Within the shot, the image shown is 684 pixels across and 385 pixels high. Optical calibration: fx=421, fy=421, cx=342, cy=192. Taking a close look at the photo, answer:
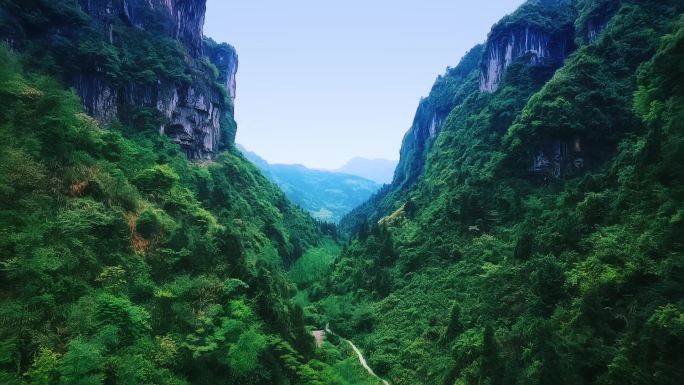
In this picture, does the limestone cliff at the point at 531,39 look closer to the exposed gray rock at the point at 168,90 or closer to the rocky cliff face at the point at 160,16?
the exposed gray rock at the point at 168,90

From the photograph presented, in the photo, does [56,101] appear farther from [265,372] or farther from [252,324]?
[265,372]

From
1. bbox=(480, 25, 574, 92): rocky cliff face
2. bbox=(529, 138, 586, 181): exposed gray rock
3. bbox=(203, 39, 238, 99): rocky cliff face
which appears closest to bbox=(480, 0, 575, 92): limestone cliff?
bbox=(480, 25, 574, 92): rocky cliff face

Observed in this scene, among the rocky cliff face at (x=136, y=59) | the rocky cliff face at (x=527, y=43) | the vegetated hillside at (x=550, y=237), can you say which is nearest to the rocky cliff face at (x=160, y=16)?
the rocky cliff face at (x=136, y=59)

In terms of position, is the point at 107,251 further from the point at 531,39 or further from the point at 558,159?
the point at 531,39

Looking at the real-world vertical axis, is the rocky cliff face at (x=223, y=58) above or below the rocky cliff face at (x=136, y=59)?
above

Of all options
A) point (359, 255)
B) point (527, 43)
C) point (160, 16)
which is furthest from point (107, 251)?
point (527, 43)

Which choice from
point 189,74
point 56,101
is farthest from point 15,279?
point 189,74

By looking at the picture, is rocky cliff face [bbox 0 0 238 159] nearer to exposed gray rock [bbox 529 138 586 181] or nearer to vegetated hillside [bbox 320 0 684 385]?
vegetated hillside [bbox 320 0 684 385]
